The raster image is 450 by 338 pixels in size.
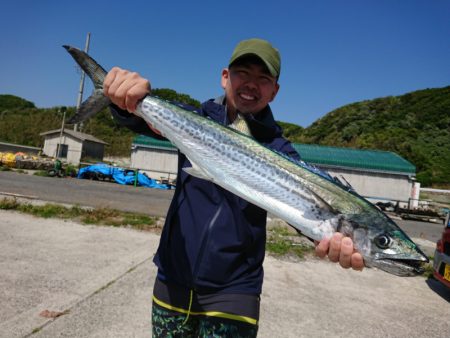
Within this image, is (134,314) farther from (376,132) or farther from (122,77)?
(376,132)

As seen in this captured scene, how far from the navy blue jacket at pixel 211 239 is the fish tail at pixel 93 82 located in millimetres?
137

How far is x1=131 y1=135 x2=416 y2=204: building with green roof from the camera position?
24156 millimetres

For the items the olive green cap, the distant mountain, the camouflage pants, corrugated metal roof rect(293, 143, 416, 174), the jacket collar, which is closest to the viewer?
the camouflage pants

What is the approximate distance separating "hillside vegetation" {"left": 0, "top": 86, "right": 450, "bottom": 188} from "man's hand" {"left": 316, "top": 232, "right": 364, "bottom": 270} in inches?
1687

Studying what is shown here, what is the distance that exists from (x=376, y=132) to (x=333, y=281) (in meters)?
54.6

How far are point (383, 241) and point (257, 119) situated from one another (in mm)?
1103

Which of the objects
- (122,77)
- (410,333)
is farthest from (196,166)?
(410,333)

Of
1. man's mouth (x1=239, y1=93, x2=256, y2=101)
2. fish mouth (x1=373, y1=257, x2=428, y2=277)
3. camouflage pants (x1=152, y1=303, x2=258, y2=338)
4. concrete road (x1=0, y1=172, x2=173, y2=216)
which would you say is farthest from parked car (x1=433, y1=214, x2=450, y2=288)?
concrete road (x1=0, y1=172, x2=173, y2=216)

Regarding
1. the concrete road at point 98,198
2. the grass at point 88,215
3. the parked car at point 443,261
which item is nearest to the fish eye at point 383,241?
the parked car at point 443,261

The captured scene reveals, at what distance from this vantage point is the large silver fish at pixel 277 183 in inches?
73.1

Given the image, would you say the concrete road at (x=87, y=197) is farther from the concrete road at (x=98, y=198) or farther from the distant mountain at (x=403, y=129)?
the distant mountain at (x=403, y=129)

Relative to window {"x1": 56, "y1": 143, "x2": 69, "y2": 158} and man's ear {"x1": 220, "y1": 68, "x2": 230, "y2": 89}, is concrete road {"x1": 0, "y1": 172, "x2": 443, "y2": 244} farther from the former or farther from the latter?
window {"x1": 56, "y1": 143, "x2": 69, "y2": 158}

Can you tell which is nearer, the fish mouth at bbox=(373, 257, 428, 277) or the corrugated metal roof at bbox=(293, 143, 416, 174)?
the fish mouth at bbox=(373, 257, 428, 277)

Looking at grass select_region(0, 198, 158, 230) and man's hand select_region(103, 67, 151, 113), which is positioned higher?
man's hand select_region(103, 67, 151, 113)
